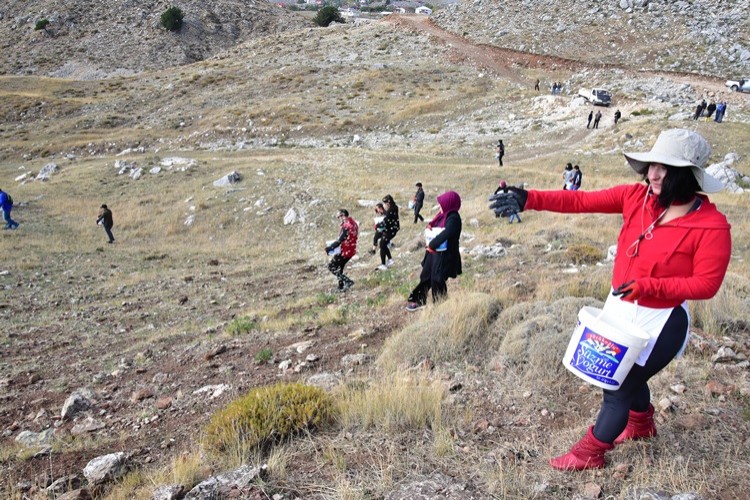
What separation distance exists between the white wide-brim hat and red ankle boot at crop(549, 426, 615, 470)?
1.54m

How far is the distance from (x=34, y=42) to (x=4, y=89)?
26.1 m

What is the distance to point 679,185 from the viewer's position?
8.59 feet

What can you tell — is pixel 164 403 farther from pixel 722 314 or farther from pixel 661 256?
pixel 722 314

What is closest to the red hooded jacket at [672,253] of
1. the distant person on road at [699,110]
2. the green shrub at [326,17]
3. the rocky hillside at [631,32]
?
the distant person on road at [699,110]

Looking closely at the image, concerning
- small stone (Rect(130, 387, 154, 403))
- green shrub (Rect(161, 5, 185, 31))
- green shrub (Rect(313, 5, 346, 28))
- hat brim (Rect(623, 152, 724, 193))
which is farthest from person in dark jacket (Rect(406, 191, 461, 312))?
green shrub (Rect(313, 5, 346, 28))

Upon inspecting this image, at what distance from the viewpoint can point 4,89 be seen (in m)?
51.1

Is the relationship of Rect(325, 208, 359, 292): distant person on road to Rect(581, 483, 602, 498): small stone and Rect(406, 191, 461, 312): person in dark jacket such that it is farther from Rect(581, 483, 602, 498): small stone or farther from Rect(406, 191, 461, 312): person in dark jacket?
Rect(581, 483, 602, 498): small stone

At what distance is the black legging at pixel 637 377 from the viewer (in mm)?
2787

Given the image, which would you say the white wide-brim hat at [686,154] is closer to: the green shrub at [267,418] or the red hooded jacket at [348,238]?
the green shrub at [267,418]

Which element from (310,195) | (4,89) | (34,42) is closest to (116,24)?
(34,42)

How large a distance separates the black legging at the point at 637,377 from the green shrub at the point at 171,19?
84143 mm

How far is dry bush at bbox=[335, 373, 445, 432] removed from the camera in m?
3.78

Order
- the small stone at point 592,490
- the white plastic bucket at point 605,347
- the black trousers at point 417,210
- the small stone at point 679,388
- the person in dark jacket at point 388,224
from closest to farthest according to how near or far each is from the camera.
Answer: the white plastic bucket at point 605,347
the small stone at point 592,490
the small stone at point 679,388
the person in dark jacket at point 388,224
the black trousers at point 417,210

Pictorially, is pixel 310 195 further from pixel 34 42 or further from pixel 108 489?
pixel 34 42
